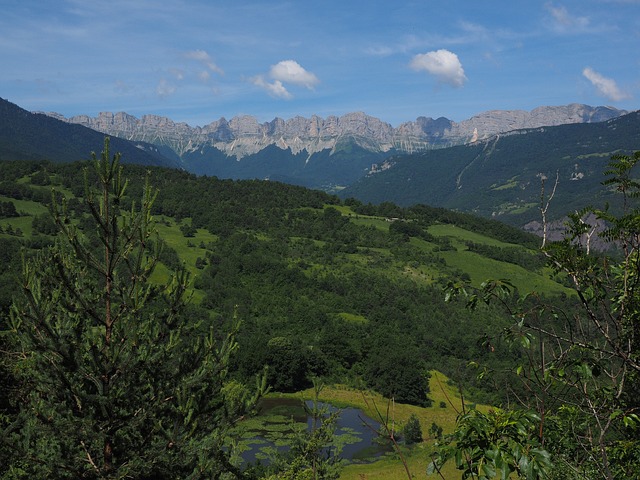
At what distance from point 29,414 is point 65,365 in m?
1.58

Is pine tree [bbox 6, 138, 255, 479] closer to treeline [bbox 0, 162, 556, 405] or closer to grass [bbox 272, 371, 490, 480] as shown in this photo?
grass [bbox 272, 371, 490, 480]

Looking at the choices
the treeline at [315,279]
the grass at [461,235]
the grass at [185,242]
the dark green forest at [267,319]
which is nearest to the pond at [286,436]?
the dark green forest at [267,319]

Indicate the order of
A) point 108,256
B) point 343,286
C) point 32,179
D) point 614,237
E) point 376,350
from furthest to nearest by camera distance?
1. point 32,179
2. point 343,286
3. point 376,350
4. point 108,256
5. point 614,237

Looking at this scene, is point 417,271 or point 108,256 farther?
point 417,271

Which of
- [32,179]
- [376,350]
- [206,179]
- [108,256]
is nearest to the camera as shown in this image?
[108,256]

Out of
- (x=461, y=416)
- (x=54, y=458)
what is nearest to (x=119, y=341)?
(x=54, y=458)

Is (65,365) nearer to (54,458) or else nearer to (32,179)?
(54,458)

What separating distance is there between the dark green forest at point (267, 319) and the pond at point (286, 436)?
5305mm

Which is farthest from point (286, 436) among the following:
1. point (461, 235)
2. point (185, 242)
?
point (461, 235)

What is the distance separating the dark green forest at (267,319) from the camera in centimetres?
689

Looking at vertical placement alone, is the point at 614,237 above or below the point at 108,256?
above

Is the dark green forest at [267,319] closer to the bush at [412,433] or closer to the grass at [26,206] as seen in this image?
the grass at [26,206]

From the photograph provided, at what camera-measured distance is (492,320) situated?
358 feet

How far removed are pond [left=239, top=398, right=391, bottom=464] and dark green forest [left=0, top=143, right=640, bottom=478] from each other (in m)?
5.31
